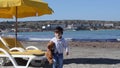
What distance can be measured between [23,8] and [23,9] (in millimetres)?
86

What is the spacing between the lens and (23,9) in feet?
56.4

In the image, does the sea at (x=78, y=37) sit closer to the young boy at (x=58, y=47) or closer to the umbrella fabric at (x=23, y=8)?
the umbrella fabric at (x=23, y=8)

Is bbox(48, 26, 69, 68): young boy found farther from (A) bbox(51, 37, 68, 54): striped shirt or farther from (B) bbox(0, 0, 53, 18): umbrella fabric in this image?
(B) bbox(0, 0, 53, 18): umbrella fabric

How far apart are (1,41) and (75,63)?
272 cm

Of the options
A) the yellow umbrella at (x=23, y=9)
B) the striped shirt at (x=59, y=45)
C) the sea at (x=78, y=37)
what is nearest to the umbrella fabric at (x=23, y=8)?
the yellow umbrella at (x=23, y=9)

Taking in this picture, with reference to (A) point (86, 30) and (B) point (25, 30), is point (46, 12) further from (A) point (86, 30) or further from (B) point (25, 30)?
(A) point (86, 30)

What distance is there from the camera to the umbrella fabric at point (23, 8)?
13.8 metres

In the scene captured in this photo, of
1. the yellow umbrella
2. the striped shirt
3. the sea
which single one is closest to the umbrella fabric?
the yellow umbrella

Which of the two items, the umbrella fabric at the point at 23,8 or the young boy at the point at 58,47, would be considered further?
the umbrella fabric at the point at 23,8

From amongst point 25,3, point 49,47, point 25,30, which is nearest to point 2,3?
point 25,3

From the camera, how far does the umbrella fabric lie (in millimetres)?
13805

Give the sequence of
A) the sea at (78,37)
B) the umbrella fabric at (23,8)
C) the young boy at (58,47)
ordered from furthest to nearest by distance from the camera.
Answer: the sea at (78,37), the umbrella fabric at (23,8), the young boy at (58,47)

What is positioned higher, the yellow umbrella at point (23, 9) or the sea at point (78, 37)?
the yellow umbrella at point (23, 9)

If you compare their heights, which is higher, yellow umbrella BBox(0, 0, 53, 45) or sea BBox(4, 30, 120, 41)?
yellow umbrella BBox(0, 0, 53, 45)
